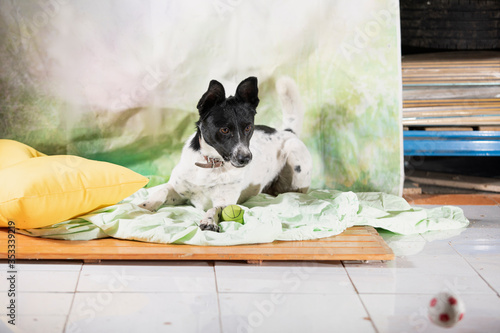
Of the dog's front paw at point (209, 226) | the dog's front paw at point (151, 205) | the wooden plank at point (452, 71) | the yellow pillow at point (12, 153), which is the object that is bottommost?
the dog's front paw at point (209, 226)

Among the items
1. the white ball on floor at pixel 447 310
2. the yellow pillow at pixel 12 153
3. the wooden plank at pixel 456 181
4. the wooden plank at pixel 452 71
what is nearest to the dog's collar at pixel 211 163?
the yellow pillow at pixel 12 153

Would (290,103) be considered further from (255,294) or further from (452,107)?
(255,294)

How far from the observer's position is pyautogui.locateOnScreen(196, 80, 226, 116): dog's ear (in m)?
2.69

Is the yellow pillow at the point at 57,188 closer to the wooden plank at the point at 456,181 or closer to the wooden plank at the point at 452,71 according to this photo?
the wooden plank at the point at 452,71

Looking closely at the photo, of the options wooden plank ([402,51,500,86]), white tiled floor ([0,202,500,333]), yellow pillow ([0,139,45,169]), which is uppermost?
wooden plank ([402,51,500,86])

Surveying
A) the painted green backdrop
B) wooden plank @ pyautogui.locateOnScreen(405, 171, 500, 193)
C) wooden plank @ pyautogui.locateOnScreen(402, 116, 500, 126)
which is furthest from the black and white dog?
wooden plank @ pyautogui.locateOnScreen(405, 171, 500, 193)

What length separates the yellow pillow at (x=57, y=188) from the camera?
238 cm

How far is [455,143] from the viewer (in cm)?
379

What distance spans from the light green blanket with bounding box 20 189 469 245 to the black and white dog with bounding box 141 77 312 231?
0.09 m

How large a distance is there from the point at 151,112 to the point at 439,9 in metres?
2.48

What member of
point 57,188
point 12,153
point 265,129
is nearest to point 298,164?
point 265,129

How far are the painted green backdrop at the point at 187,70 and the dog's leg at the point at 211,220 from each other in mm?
952

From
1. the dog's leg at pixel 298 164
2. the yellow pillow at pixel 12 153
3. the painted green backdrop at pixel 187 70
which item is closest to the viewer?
the yellow pillow at pixel 12 153

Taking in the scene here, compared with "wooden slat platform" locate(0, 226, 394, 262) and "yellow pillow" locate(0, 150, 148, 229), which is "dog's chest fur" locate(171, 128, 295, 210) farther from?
"wooden slat platform" locate(0, 226, 394, 262)
